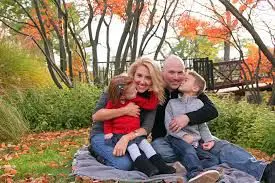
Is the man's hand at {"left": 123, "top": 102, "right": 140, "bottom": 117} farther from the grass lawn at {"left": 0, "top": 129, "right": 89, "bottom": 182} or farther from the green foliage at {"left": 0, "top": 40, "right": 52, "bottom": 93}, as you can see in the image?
the green foliage at {"left": 0, "top": 40, "right": 52, "bottom": 93}

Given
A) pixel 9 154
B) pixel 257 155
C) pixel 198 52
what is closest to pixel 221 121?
pixel 257 155

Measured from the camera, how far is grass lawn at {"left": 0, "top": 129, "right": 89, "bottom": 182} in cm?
442

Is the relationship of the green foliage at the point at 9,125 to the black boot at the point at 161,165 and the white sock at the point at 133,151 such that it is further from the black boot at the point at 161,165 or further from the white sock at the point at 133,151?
the black boot at the point at 161,165

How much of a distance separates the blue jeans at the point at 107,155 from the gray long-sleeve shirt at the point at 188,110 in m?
0.51

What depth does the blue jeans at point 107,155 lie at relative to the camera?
4.04 m

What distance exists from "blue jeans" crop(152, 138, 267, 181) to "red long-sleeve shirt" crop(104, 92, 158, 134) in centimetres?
30

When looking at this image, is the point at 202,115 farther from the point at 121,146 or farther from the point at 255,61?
the point at 255,61

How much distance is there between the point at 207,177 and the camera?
11.6ft

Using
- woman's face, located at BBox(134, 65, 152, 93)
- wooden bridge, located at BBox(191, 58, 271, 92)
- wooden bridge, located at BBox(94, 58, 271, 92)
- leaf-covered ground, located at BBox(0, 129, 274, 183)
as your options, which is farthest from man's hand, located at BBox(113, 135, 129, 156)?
wooden bridge, located at BBox(191, 58, 271, 92)

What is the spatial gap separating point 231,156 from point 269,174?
375 mm

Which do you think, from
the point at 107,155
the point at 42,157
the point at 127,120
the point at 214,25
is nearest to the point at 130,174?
the point at 107,155

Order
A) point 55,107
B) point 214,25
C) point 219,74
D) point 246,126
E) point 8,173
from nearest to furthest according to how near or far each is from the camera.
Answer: point 8,173, point 246,126, point 55,107, point 214,25, point 219,74

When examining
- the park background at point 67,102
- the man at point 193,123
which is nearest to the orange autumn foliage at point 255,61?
the park background at point 67,102

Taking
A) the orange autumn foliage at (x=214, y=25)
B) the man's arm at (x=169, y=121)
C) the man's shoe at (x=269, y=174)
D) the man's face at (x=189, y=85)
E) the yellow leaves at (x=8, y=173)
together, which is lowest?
the yellow leaves at (x=8, y=173)
